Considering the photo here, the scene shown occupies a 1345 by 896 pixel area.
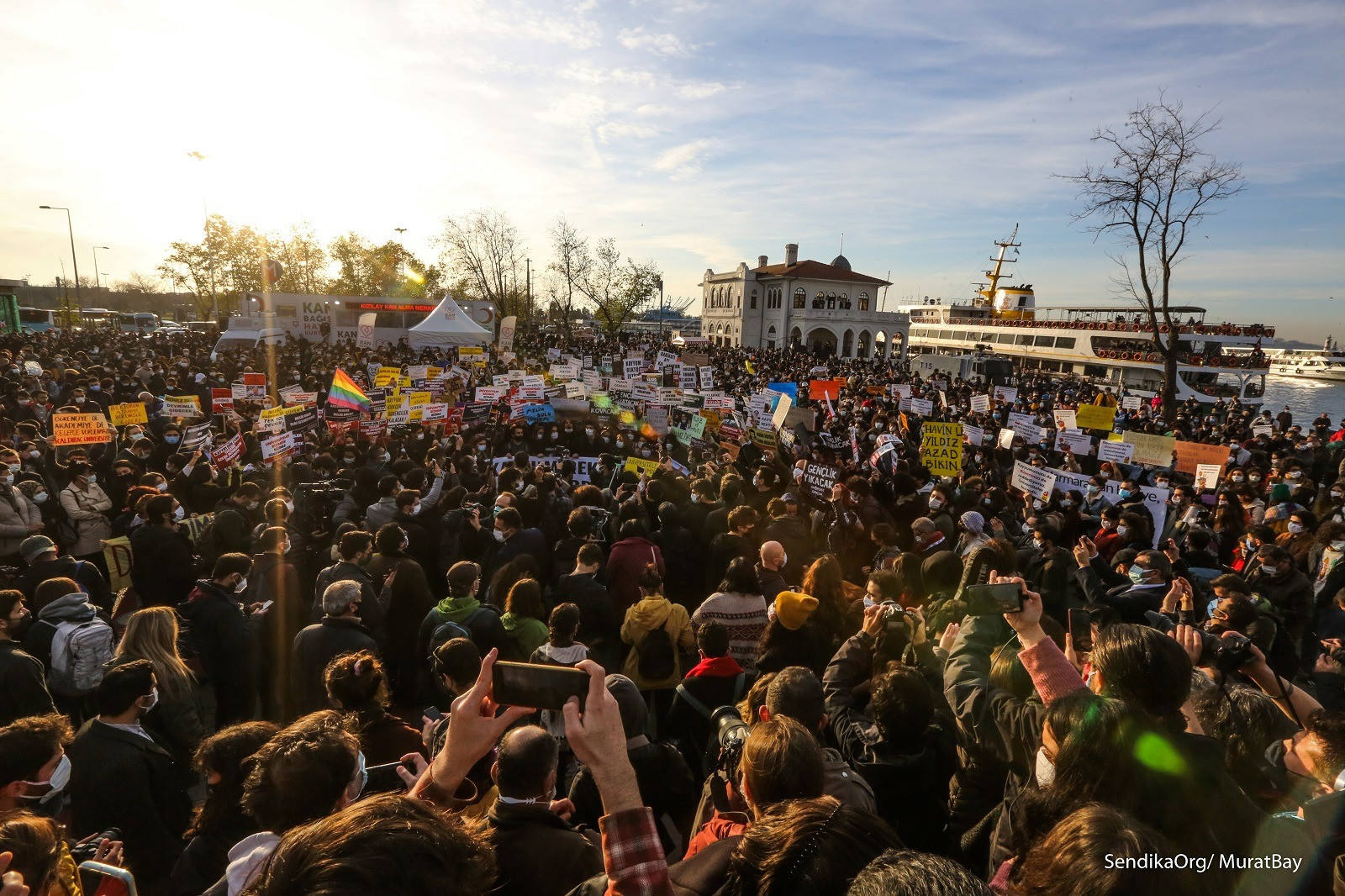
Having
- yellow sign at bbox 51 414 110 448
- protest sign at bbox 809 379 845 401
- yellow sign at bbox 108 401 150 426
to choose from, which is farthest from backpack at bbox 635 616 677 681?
protest sign at bbox 809 379 845 401

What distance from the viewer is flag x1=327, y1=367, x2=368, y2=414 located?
12109 millimetres

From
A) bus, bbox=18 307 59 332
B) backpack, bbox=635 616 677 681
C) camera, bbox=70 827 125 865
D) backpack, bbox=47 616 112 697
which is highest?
bus, bbox=18 307 59 332

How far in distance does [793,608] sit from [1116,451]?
10627mm

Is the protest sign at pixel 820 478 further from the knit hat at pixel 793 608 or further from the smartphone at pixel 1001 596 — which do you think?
the smartphone at pixel 1001 596

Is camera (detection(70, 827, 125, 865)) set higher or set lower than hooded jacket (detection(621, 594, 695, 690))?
higher

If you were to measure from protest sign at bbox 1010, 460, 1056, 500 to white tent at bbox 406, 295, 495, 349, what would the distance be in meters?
25.5

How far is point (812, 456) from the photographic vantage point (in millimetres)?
11023

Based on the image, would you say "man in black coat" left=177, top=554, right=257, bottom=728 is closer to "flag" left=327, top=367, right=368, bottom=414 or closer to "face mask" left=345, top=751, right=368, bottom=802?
"face mask" left=345, top=751, right=368, bottom=802

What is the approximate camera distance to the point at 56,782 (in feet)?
8.84

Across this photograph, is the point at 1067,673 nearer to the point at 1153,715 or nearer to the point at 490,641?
the point at 1153,715

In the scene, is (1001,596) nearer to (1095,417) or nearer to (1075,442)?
(1075,442)

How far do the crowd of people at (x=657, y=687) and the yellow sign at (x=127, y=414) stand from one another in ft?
3.67

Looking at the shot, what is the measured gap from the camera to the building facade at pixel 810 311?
66188 mm

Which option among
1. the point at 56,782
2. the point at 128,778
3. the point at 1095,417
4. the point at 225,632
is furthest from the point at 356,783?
the point at 1095,417
